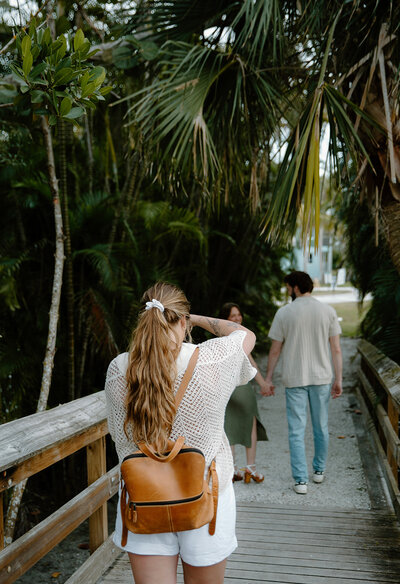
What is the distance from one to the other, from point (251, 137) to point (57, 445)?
3925 mm

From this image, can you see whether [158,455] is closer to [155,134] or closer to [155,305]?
[155,305]

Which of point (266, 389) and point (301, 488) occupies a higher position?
point (266, 389)

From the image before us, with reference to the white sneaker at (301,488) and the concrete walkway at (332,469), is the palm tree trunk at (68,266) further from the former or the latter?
the white sneaker at (301,488)

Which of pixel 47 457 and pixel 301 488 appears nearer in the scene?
pixel 47 457

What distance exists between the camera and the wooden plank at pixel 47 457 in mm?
2180

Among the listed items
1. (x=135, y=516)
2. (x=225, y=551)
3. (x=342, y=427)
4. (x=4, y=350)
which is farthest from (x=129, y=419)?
(x=342, y=427)

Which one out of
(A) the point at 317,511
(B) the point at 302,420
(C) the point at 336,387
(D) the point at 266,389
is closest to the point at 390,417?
(C) the point at 336,387

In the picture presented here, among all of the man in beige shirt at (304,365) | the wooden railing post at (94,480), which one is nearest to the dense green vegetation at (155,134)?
the man in beige shirt at (304,365)

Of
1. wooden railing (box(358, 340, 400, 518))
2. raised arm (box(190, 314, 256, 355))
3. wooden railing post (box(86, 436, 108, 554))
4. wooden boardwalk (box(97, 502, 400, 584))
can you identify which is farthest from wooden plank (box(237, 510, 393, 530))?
raised arm (box(190, 314, 256, 355))

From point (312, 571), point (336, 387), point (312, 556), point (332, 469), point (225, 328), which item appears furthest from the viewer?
point (332, 469)

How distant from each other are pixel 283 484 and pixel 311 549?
1471mm

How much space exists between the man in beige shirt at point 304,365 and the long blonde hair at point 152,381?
298 centimetres

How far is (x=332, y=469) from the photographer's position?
5.29 meters

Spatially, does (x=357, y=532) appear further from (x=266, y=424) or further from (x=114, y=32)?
(x=114, y=32)
